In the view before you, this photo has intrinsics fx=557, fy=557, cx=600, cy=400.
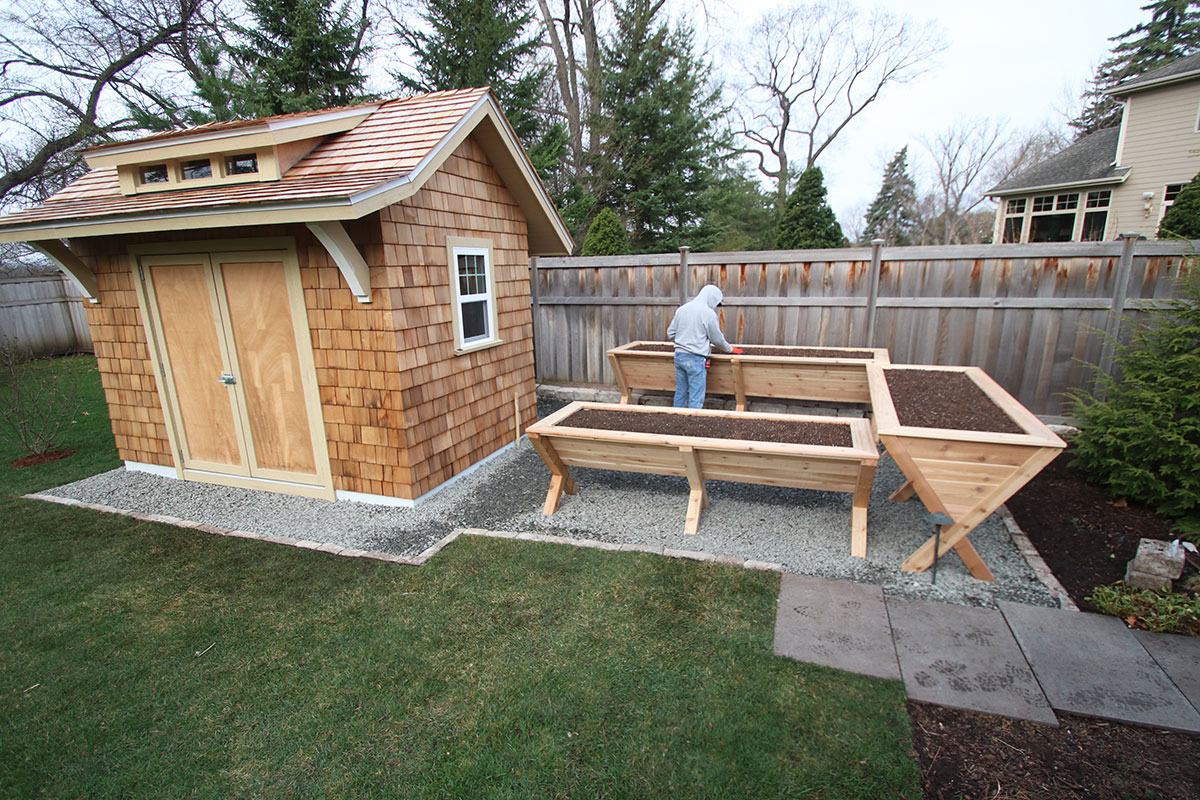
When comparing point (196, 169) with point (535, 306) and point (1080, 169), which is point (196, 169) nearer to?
point (535, 306)

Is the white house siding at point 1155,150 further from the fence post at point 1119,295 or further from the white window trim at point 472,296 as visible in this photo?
the white window trim at point 472,296

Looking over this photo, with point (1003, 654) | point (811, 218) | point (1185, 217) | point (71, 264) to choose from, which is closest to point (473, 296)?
point (71, 264)

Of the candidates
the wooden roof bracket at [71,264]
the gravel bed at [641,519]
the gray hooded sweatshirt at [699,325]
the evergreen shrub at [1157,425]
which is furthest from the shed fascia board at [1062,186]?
the wooden roof bracket at [71,264]

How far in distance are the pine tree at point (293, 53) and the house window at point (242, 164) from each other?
32.9ft

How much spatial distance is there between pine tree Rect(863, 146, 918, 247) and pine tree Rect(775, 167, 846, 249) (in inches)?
1100

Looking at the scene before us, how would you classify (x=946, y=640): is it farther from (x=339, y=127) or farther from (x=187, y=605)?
(x=339, y=127)

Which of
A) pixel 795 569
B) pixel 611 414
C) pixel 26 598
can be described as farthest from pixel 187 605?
pixel 795 569

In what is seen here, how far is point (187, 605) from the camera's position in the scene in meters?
3.58

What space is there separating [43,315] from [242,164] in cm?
1289

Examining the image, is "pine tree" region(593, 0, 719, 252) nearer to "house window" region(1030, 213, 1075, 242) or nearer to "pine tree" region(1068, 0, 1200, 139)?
"house window" region(1030, 213, 1075, 242)

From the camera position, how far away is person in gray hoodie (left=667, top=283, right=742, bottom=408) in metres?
6.08

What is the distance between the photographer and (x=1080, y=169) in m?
16.0

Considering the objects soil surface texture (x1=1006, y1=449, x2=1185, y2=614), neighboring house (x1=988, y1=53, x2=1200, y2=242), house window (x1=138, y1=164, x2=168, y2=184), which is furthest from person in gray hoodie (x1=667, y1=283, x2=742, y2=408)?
neighboring house (x1=988, y1=53, x2=1200, y2=242)

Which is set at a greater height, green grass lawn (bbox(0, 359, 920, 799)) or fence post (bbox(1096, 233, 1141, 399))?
fence post (bbox(1096, 233, 1141, 399))
